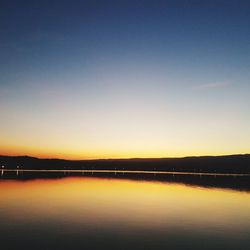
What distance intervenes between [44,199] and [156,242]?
23320mm

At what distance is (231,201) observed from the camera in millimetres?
41875

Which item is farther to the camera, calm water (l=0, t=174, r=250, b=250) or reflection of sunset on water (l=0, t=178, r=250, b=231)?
reflection of sunset on water (l=0, t=178, r=250, b=231)

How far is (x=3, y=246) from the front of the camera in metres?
19.0

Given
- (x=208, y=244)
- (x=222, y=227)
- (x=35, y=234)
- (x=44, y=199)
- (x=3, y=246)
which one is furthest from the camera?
(x=44, y=199)

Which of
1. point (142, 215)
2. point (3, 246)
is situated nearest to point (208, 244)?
point (142, 215)

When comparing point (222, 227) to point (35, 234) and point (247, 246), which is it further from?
point (35, 234)

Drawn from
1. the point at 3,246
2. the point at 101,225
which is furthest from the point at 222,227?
the point at 3,246

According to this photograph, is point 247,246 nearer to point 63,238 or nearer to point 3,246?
point 63,238

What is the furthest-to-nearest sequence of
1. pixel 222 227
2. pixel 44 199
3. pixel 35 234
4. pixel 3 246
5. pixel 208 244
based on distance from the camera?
pixel 44 199, pixel 222 227, pixel 35 234, pixel 208 244, pixel 3 246

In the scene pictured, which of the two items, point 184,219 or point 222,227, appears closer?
point 222,227

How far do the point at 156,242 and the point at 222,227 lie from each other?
24.7 feet

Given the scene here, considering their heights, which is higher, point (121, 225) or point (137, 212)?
point (137, 212)

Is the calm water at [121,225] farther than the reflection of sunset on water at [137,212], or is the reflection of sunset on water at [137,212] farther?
the reflection of sunset on water at [137,212]

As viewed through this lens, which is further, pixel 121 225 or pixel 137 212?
pixel 137 212
